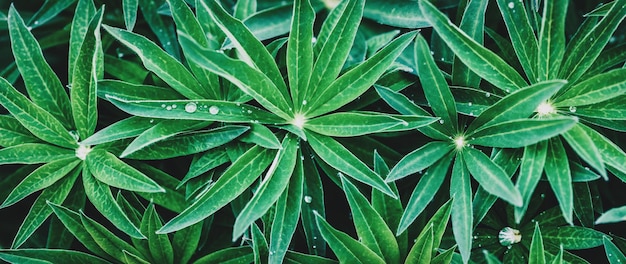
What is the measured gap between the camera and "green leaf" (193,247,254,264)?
1.05 metres

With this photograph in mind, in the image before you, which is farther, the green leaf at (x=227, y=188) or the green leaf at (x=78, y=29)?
the green leaf at (x=78, y=29)

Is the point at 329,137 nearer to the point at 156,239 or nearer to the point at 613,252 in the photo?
the point at 156,239

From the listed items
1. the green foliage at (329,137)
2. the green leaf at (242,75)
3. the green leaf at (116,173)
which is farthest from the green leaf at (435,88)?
the green leaf at (116,173)

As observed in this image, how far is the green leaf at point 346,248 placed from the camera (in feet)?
3.10

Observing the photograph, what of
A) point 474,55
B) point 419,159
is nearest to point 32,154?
point 419,159

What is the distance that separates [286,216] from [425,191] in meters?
0.24

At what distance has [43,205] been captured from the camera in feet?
3.43

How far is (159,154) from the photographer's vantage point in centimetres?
101

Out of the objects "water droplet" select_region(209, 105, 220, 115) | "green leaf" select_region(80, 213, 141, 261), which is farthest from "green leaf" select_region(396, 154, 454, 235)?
"green leaf" select_region(80, 213, 141, 261)

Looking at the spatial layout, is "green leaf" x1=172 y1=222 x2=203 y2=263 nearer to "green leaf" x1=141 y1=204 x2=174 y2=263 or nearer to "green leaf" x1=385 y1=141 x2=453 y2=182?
"green leaf" x1=141 y1=204 x2=174 y2=263

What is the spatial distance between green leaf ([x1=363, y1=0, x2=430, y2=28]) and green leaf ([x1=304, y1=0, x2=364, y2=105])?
0.23 m

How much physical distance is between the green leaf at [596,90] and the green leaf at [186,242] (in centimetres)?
66

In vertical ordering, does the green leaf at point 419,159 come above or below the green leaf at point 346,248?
above

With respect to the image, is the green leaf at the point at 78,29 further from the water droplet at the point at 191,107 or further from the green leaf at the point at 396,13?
the green leaf at the point at 396,13
